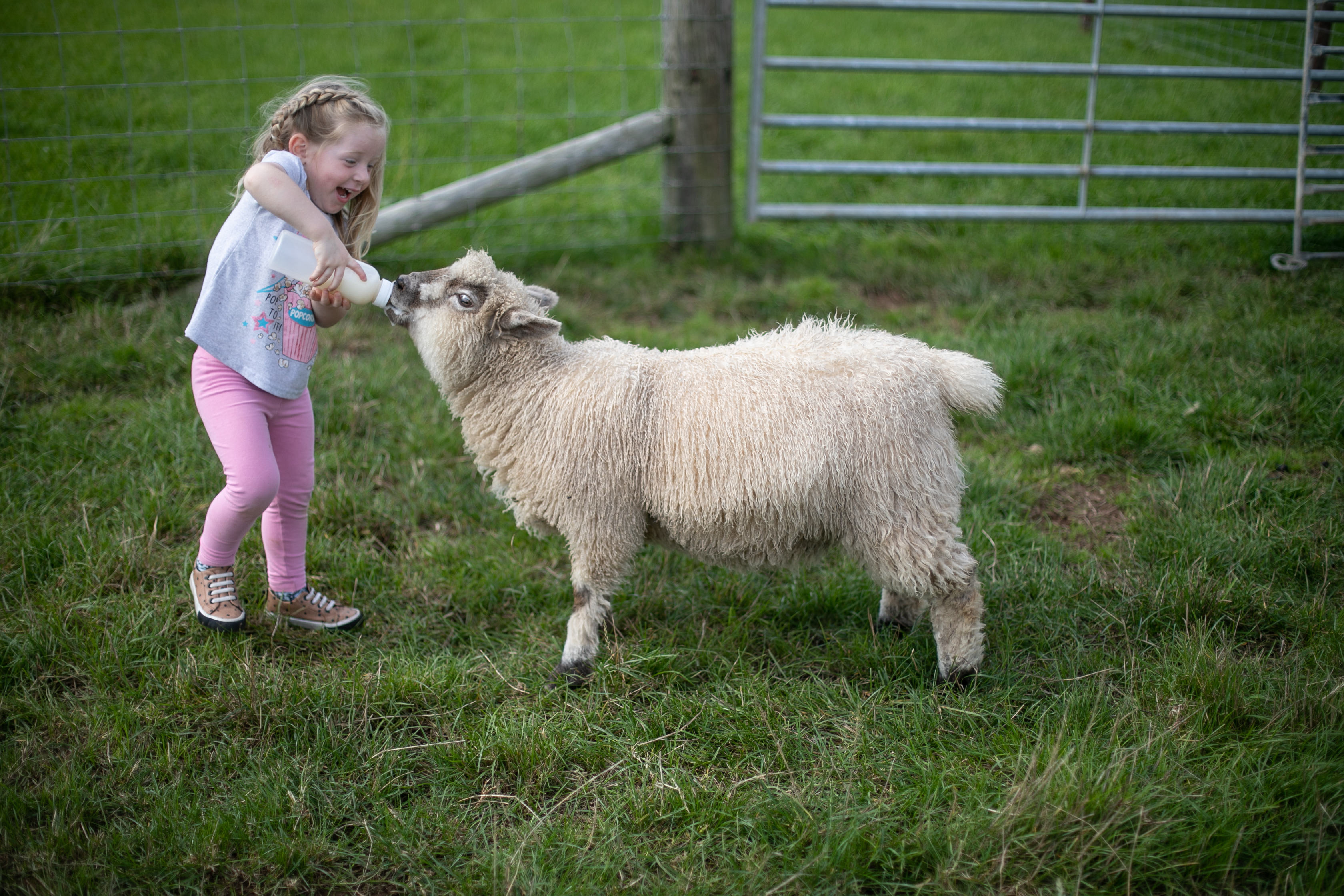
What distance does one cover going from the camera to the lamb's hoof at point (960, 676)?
2.83 m

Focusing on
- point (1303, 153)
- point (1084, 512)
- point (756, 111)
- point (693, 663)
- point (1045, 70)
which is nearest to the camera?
point (693, 663)

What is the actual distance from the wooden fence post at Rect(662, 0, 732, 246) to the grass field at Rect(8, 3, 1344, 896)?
1135mm

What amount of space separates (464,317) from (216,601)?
4.28 ft

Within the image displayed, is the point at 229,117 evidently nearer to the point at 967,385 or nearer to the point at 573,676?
the point at 573,676

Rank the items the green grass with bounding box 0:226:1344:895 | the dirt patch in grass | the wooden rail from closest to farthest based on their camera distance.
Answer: the green grass with bounding box 0:226:1344:895
the dirt patch in grass
the wooden rail

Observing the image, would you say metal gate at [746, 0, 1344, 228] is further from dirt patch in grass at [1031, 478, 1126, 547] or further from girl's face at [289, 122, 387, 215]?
girl's face at [289, 122, 387, 215]

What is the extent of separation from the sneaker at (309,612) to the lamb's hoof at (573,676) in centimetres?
82

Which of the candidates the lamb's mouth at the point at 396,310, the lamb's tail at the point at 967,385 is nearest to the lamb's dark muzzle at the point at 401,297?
the lamb's mouth at the point at 396,310

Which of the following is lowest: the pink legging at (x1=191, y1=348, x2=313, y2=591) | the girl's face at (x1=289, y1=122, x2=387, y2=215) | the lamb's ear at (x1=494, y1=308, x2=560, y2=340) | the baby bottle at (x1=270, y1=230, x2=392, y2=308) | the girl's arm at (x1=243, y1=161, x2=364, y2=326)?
the pink legging at (x1=191, y1=348, x2=313, y2=591)

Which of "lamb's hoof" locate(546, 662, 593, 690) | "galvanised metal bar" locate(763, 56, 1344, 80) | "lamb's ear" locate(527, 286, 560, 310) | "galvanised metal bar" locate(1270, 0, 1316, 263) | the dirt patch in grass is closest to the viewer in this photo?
"lamb's hoof" locate(546, 662, 593, 690)

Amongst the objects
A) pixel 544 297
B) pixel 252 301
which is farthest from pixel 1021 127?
pixel 252 301

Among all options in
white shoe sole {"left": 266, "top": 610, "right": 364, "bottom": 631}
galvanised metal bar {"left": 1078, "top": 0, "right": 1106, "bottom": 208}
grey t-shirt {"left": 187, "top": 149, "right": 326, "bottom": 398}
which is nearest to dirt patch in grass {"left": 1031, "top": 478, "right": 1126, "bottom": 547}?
white shoe sole {"left": 266, "top": 610, "right": 364, "bottom": 631}

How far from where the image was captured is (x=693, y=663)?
9.86 ft

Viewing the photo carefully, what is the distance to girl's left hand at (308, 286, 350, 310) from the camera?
Result: 107 inches
